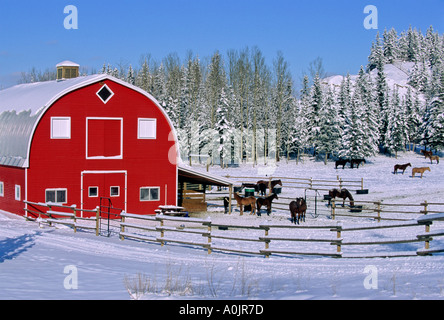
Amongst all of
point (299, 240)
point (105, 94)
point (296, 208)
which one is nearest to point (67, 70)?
point (105, 94)

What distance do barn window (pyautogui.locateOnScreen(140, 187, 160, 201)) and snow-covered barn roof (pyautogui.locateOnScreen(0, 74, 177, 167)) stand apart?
5.64 meters

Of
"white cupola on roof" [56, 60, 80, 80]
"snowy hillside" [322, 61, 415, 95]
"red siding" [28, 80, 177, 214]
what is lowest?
"red siding" [28, 80, 177, 214]

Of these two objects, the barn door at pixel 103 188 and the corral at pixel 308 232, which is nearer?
the corral at pixel 308 232

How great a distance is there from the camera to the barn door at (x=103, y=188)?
27.8m

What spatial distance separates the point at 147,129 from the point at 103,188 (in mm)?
4369

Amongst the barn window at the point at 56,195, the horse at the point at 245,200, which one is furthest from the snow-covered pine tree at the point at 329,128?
the barn window at the point at 56,195

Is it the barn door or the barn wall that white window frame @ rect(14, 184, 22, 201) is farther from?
the barn door

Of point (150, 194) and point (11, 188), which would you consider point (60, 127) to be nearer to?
point (11, 188)

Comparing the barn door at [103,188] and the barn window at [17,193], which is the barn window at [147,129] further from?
the barn window at [17,193]

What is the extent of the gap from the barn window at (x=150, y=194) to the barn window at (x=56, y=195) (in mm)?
4430

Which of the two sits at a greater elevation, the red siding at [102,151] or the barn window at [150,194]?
the red siding at [102,151]

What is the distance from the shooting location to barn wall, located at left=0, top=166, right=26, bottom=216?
26.7 m

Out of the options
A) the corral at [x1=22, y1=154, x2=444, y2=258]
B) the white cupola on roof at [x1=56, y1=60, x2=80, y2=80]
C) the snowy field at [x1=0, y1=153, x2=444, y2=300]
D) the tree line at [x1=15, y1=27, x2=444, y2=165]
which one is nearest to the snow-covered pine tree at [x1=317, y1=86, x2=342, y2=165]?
the tree line at [x1=15, y1=27, x2=444, y2=165]

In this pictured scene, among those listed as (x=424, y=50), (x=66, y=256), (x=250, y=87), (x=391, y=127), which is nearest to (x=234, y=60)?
(x=250, y=87)
